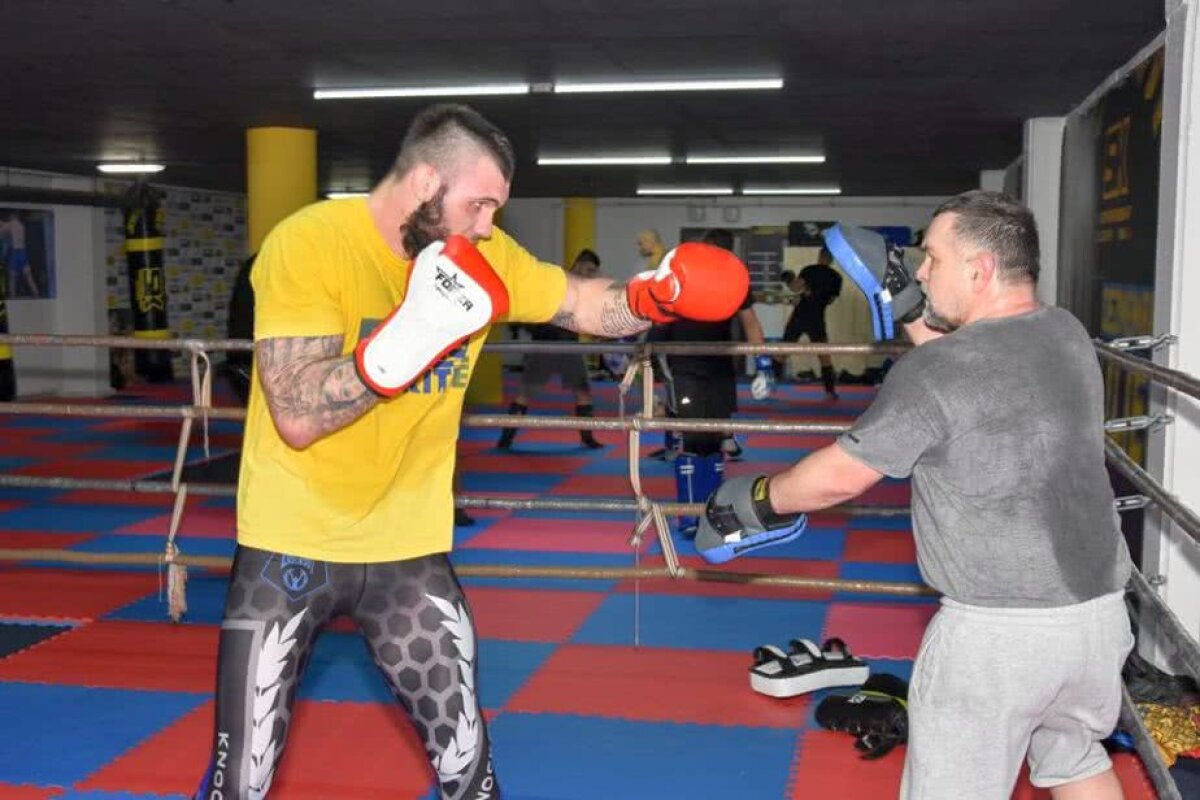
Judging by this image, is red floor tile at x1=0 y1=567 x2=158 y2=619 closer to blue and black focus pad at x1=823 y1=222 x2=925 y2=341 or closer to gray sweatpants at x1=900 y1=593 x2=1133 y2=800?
blue and black focus pad at x1=823 y1=222 x2=925 y2=341

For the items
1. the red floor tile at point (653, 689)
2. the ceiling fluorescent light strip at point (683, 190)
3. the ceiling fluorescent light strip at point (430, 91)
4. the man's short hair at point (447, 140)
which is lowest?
the red floor tile at point (653, 689)

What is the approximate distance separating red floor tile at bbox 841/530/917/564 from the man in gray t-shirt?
3731 millimetres

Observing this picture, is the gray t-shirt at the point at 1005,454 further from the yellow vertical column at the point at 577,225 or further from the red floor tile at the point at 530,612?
the yellow vertical column at the point at 577,225

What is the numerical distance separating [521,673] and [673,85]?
16.2 feet

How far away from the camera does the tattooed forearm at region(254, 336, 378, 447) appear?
201 cm

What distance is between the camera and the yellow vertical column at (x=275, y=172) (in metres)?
10.3

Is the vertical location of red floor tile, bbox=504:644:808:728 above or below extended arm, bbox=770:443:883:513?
below

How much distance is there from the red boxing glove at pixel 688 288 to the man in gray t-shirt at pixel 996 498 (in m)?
0.55

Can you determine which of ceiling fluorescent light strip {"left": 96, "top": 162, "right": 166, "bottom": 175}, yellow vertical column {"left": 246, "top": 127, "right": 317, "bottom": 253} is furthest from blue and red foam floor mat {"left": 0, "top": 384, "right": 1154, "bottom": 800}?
ceiling fluorescent light strip {"left": 96, "top": 162, "right": 166, "bottom": 175}

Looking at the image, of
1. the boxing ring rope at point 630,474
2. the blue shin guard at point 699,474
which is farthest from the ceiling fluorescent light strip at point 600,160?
the boxing ring rope at point 630,474

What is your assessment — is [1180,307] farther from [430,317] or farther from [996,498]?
[430,317]

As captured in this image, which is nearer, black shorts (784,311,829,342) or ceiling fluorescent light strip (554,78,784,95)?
ceiling fluorescent light strip (554,78,784,95)

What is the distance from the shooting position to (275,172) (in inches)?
410

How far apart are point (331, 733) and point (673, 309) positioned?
1749 mm
